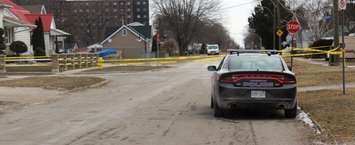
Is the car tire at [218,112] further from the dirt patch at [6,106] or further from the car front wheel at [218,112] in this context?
the dirt patch at [6,106]

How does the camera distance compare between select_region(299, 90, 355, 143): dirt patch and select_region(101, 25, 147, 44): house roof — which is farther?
select_region(101, 25, 147, 44): house roof

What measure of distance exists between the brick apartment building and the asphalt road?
105883mm

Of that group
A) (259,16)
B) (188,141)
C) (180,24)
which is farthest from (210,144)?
(180,24)

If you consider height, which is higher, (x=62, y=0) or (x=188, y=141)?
(x=62, y=0)

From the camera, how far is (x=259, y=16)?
67938mm

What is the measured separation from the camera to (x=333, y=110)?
40.5 ft

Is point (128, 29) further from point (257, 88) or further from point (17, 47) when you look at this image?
point (257, 88)

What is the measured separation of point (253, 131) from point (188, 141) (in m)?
1.56

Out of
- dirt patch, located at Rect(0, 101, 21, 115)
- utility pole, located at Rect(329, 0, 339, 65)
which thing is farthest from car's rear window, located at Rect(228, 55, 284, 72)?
utility pole, located at Rect(329, 0, 339, 65)

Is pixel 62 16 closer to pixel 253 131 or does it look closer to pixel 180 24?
pixel 180 24

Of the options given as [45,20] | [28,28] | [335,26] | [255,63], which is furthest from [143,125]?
[45,20]

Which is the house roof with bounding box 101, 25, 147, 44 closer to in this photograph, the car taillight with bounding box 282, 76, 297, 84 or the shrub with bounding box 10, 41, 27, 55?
the shrub with bounding box 10, 41, 27, 55

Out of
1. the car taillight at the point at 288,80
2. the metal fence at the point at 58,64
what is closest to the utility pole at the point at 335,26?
the metal fence at the point at 58,64

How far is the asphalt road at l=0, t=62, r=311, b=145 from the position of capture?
9.55 meters
